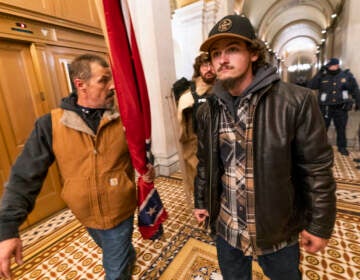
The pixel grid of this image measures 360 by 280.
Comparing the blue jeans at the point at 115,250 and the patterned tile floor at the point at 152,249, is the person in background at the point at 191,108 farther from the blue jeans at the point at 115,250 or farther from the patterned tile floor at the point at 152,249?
the blue jeans at the point at 115,250

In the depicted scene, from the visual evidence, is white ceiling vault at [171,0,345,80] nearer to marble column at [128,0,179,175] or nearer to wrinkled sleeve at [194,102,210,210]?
marble column at [128,0,179,175]

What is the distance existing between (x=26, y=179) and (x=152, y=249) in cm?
139

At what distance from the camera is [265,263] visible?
993mm

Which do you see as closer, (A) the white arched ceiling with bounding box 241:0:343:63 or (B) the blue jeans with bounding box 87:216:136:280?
(B) the blue jeans with bounding box 87:216:136:280

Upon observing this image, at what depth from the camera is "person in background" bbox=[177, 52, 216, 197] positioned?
2035 millimetres

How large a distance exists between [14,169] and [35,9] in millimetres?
2293

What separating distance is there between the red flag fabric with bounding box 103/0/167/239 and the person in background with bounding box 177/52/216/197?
1.13m

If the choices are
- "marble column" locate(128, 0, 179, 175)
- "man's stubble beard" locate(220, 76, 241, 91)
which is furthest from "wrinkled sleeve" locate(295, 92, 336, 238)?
"marble column" locate(128, 0, 179, 175)

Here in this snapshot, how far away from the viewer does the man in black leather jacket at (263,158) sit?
80 centimetres

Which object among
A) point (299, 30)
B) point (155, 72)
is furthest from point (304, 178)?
point (299, 30)

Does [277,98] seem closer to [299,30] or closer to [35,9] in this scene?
[35,9]

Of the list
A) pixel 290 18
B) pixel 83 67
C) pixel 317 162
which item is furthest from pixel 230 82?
pixel 290 18

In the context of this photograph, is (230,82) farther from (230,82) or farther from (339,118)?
(339,118)

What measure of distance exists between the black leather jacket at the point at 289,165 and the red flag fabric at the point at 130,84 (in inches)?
20.5
